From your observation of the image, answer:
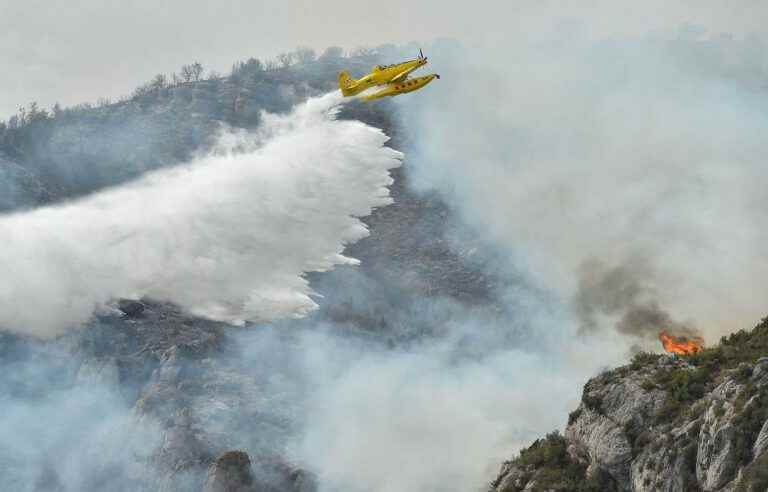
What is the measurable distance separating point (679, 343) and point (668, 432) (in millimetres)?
43422

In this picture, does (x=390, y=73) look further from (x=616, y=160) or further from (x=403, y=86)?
(x=616, y=160)

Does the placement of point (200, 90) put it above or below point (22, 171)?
above

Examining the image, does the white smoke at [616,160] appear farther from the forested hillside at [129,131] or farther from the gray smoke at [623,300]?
the forested hillside at [129,131]

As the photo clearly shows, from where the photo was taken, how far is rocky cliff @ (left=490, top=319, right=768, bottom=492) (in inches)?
1606

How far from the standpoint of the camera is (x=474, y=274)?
106938 millimetres

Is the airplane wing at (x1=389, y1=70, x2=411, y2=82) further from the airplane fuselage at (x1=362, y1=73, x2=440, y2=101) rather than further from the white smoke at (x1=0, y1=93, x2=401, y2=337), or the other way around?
the white smoke at (x1=0, y1=93, x2=401, y2=337)

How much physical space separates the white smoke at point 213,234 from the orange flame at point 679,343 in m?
35.9

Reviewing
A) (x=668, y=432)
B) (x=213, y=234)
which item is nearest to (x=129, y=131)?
(x=213, y=234)

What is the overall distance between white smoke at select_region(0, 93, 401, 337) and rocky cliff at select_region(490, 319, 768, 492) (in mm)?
49821

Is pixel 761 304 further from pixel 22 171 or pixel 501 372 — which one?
pixel 22 171

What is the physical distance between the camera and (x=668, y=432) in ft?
153

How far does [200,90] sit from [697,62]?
71.7 m

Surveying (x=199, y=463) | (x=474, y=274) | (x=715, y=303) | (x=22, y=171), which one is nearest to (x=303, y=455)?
(x=199, y=463)

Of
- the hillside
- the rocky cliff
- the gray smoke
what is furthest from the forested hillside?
the rocky cliff
